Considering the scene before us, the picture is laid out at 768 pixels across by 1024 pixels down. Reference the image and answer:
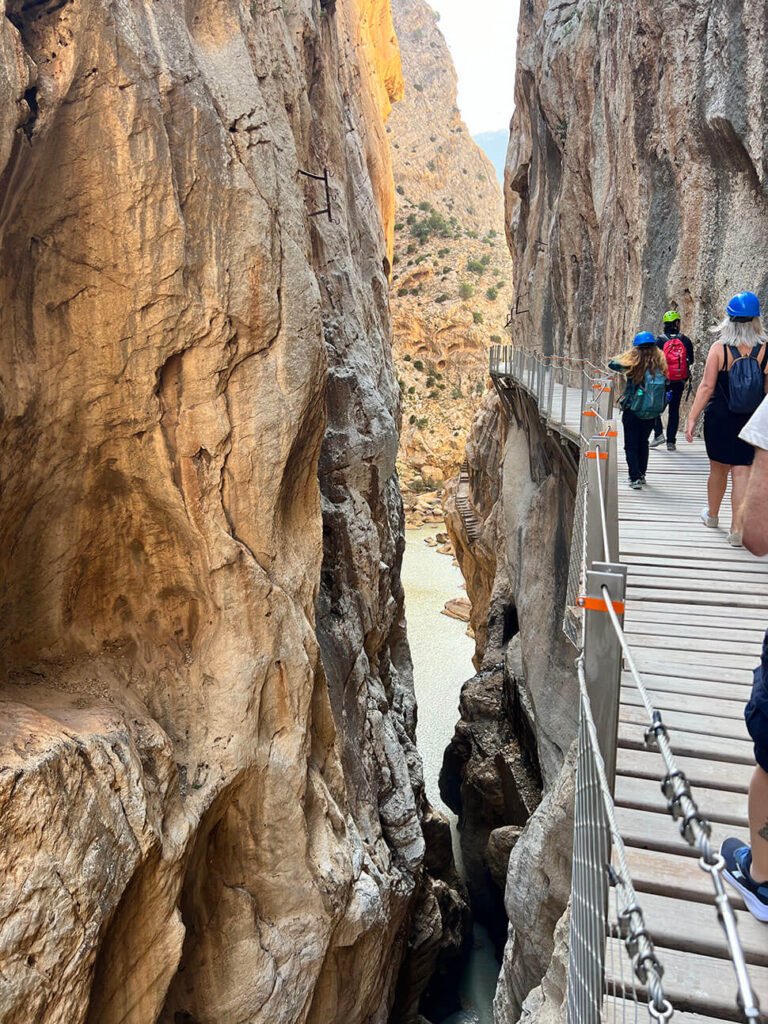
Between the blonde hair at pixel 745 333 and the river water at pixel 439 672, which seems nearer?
the blonde hair at pixel 745 333

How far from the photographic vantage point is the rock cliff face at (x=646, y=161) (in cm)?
869

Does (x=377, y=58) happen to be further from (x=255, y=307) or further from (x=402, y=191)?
(x=402, y=191)

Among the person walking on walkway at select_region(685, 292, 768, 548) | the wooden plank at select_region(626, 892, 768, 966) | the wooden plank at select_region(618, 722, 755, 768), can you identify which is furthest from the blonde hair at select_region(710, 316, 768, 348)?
the wooden plank at select_region(626, 892, 768, 966)

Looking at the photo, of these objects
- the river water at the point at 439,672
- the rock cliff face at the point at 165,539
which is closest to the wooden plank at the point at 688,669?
the rock cliff face at the point at 165,539

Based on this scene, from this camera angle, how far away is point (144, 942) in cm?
467

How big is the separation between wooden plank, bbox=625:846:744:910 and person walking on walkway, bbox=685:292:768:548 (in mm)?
2889

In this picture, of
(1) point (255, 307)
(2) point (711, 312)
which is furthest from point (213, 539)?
(2) point (711, 312)

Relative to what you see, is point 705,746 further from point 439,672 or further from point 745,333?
point 439,672

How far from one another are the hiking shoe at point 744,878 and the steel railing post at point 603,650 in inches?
20.5

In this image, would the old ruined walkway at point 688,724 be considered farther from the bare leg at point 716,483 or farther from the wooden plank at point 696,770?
the bare leg at point 716,483

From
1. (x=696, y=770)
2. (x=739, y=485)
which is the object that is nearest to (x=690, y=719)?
(x=696, y=770)

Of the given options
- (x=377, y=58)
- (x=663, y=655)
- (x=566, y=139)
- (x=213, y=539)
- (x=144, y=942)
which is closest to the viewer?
(x=663, y=655)

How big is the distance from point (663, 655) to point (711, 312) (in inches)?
297

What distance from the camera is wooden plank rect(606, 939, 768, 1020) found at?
2234 millimetres
